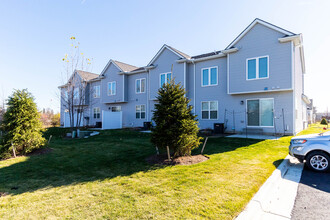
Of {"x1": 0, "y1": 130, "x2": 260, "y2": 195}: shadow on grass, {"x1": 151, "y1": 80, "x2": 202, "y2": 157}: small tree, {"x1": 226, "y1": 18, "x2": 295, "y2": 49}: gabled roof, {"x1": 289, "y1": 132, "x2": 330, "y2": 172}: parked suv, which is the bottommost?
{"x1": 0, "y1": 130, "x2": 260, "y2": 195}: shadow on grass

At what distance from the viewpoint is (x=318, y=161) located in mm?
5426

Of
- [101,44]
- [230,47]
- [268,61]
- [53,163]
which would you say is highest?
[101,44]

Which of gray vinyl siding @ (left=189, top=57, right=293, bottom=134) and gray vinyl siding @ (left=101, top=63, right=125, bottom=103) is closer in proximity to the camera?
gray vinyl siding @ (left=189, top=57, right=293, bottom=134)

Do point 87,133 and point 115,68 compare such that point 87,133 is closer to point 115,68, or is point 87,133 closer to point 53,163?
point 115,68

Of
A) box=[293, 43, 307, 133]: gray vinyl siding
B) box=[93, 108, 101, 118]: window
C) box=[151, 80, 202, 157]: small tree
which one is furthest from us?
box=[93, 108, 101, 118]: window

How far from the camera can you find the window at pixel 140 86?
784 inches

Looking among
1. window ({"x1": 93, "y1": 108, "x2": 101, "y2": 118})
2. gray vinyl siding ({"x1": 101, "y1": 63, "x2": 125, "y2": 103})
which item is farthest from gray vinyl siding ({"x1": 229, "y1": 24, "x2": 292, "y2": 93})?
window ({"x1": 93, "y1": 108, "x2": 101, "y2": 118})

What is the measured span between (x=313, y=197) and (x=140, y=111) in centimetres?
1767

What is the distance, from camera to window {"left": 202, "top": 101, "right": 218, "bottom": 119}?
1523cm

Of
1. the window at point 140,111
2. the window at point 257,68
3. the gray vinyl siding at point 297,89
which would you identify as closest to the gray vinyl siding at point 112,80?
the window at point 140,111

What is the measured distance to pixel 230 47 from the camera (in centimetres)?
1376

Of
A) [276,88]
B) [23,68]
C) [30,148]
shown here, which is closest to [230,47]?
[276,88]

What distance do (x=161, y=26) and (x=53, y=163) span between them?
12049 mm

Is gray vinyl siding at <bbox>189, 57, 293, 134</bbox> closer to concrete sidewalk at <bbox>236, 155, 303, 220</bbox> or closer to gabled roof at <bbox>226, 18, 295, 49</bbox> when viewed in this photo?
gabled roof at <bbox>226, 18, 295, 49</bbox>
